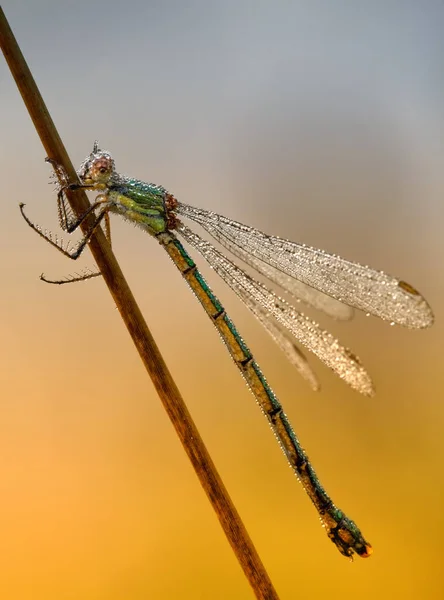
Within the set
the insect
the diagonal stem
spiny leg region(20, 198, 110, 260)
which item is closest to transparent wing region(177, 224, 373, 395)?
the insect

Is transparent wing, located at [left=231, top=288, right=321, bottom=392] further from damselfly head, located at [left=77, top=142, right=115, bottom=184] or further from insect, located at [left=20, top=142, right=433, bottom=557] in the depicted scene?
damselfly head, located at [left=77, top=142, right=115, bottom=184]

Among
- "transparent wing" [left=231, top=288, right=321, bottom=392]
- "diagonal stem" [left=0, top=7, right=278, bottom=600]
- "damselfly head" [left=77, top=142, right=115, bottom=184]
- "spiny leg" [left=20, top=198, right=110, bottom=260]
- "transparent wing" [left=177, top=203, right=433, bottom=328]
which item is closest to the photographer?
"diagonal stem" [left=0, top=7, right=278, bottom=600]

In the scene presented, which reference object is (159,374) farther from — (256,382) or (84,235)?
(256,382)

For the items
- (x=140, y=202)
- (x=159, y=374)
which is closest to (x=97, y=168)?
(x=140, y=202)

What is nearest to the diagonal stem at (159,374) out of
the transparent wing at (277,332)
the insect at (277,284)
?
the insect at (277,284)

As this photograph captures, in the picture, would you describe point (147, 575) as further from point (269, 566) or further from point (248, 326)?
point (248, 326)
